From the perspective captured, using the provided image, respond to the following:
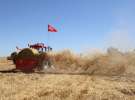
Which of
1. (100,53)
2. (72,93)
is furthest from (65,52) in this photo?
(72,93)

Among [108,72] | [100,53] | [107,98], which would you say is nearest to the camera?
[107,98]

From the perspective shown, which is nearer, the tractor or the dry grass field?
the dry grass field

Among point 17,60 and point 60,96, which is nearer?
point 60,96

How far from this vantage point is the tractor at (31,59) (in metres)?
23.8

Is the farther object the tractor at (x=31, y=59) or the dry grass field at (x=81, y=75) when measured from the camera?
the tractor at (x=31, y=59)

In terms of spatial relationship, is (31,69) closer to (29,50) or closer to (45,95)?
(29,50)

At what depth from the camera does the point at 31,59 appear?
23.8 metres

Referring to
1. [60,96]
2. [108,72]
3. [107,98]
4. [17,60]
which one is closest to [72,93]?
[60,96]

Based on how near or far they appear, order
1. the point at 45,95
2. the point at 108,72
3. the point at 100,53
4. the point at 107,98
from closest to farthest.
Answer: the point at 107,98
the point at 45,95
the point at 108,72
the point at 100,53

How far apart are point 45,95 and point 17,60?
12.7m

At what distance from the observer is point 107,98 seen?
1127cm

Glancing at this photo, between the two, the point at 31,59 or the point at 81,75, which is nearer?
the point at 81,75

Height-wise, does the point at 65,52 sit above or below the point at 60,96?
above

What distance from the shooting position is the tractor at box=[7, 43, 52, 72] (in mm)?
23766
